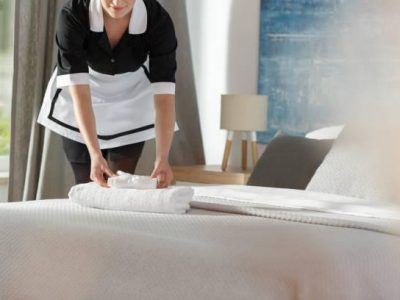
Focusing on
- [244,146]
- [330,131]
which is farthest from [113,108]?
[330,131]

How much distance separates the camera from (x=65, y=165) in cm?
349

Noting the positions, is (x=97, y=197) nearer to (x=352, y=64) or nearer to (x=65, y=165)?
(x=352, y=64)

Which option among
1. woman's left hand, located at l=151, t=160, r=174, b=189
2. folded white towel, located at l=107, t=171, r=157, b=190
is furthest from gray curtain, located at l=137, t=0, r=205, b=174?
folded white towel, located at l=107, t=171, r=157, b=190

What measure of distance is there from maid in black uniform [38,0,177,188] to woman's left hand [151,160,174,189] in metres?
0.09

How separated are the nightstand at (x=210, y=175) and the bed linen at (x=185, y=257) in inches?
58.2

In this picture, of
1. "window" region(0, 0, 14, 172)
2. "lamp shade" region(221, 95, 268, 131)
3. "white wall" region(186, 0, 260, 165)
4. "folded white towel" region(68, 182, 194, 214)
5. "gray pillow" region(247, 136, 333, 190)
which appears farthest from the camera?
"white wall" region(186, 0, 260, 165)

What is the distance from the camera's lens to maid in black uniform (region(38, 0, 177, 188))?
7.39ft

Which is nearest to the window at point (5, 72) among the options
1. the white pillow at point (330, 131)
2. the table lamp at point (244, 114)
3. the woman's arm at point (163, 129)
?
the table lamp at point (244, 114)

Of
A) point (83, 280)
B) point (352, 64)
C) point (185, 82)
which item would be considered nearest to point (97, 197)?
point (83, 280)

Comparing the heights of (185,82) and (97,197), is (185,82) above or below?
above

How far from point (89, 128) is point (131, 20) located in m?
0.38

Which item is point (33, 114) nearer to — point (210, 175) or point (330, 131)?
point (210, 175)

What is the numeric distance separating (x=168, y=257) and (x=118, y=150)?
1137 millimetres

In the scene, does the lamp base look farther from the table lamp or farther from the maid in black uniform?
Answer: the maid in black uniform
